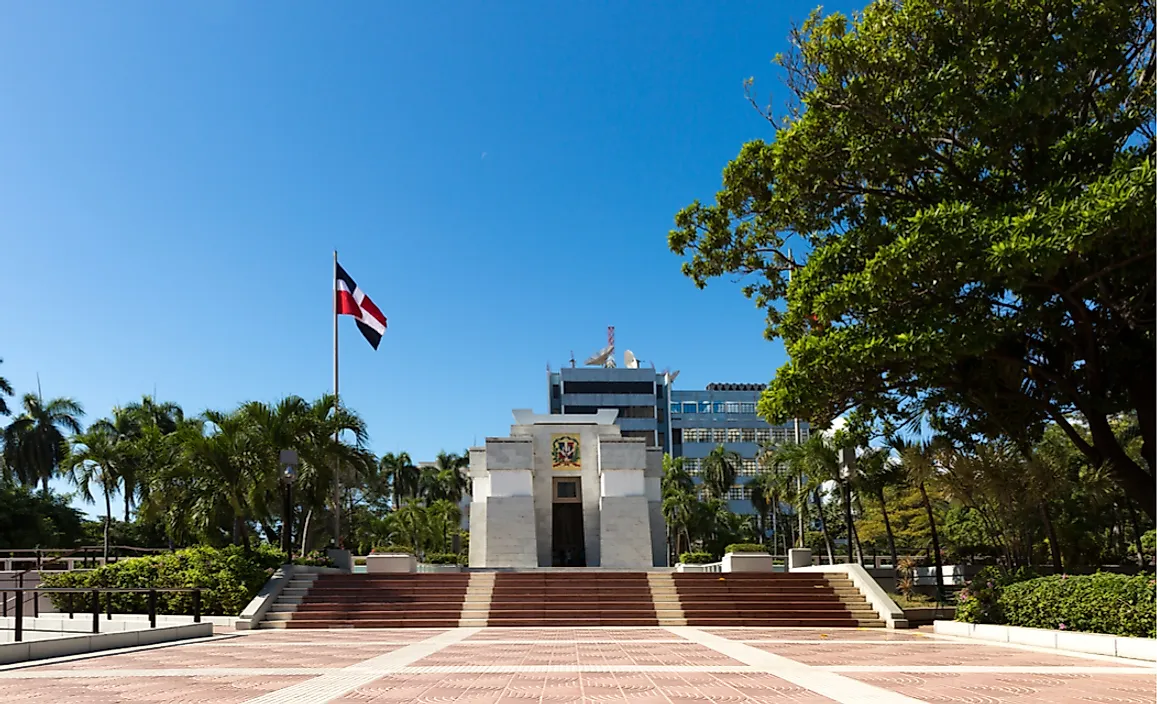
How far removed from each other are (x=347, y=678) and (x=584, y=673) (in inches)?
102

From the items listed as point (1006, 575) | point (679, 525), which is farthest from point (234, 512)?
point (679, 525)

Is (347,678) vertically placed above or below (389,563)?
above

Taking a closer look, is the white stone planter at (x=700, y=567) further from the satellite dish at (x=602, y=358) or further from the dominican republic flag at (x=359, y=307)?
the satellite dish at (x=602, y=358)

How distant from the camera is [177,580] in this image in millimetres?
20609

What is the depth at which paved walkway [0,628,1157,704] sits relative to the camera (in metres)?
8.32

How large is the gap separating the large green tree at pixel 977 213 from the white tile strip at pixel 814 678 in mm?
4929

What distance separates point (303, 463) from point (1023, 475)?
18.5 metres

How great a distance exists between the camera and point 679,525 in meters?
56.2

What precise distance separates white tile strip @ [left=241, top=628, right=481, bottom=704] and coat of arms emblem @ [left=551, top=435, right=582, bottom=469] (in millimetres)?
26302

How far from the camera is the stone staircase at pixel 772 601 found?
67.6ft

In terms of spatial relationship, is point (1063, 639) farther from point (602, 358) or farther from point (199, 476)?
point (602, 358)

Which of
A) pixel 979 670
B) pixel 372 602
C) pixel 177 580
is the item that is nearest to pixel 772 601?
pixel 372 602

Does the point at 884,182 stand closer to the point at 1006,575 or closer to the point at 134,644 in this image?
the point at 1006,575

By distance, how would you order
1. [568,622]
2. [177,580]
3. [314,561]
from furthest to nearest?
1. [314,561]
2. [568,622]
3. [177,580]
